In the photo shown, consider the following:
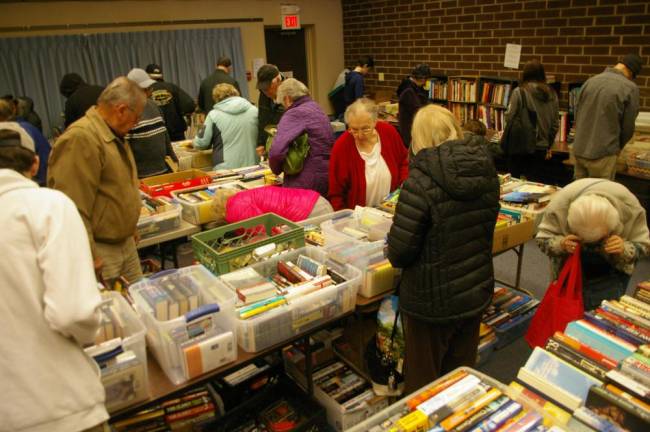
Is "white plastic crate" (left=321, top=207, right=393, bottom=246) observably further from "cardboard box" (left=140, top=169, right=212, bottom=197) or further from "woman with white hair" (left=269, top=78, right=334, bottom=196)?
"cardboard box" (left=140, top=169, right=212, bottom=197)

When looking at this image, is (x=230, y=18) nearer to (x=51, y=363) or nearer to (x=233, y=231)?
(x=233, y=231)

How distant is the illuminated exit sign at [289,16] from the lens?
7.41 meters

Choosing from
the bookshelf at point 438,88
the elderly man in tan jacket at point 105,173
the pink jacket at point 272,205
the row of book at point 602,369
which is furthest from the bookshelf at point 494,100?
the elderly man in tan jacket at point 105,173

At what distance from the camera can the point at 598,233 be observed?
219 centimetres

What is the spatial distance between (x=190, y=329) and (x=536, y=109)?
398cm

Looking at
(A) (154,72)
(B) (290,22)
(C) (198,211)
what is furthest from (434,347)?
(B) (290,22)

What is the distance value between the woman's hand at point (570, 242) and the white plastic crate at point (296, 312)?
98cm

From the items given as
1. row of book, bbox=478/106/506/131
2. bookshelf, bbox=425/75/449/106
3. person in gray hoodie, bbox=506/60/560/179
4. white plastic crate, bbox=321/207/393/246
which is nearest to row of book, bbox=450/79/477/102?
bookshelf, bbox=425/75/449/106

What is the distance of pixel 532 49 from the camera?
5.57 metres

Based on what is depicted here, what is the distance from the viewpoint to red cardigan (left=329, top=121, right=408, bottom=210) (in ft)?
9.39

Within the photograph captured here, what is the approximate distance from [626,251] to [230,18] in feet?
20.9

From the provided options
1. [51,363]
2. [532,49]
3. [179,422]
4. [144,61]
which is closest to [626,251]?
[179,422]

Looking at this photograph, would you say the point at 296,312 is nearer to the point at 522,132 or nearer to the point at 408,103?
the point at 522,132

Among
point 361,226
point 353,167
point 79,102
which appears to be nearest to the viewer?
point 361,226
